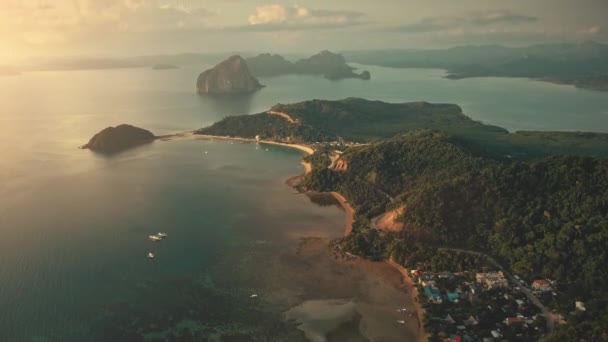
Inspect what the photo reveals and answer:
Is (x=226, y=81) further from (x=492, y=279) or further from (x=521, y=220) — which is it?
(x=492, y=279)

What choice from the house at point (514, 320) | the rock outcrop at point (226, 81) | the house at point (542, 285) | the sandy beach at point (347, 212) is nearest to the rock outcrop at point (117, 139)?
the sandy beach at point (347, 212)

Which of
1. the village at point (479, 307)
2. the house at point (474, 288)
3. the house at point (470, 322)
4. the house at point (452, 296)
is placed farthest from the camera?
the house at point (474, 288)

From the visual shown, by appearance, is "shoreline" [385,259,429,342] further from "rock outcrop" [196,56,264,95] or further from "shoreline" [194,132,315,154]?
"rock outcrop" [196,56,264,95]

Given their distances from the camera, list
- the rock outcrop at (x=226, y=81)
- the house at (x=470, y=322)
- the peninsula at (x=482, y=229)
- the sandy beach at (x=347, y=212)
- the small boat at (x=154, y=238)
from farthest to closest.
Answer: the rock outcrop at (x=226, y=81) → the sandy beach at (x=347, y=212) → the small boat at (x=154, y=238) → the peninsula at (x=482, y=229) → the house at (x=470, y=322)

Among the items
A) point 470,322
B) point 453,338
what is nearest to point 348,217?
point 470,322

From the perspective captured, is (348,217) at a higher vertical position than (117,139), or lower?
lower

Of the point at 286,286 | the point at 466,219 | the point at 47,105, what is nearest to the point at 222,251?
the point at 286,286

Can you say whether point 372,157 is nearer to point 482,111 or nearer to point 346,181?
point 346,181

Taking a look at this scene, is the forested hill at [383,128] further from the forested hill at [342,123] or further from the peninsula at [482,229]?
the peninsula at [482,229]
